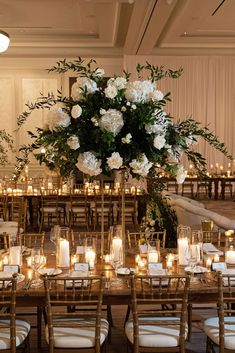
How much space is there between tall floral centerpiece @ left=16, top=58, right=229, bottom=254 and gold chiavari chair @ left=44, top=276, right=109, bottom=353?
0.72 metres

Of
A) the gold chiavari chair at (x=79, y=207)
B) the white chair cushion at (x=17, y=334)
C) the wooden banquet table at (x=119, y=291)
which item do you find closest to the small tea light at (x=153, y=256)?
the wooden banquet table at (x=119, y=291)

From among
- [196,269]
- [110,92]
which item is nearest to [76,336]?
[196,269]

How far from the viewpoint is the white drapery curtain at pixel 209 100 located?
1348 cm

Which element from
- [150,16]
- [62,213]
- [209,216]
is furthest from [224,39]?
[209,216]

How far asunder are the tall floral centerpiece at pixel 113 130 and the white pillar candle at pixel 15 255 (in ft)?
2.21

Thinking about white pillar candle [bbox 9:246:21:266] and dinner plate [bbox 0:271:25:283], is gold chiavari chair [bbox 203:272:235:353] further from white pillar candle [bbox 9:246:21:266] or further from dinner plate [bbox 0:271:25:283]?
white pillar candle [bbox 9:246:21:266]

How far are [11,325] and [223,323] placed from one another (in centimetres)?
125

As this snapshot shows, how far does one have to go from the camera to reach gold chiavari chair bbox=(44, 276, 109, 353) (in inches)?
113

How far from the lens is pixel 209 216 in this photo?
5.93 m

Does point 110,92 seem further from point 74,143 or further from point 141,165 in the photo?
point 141,165

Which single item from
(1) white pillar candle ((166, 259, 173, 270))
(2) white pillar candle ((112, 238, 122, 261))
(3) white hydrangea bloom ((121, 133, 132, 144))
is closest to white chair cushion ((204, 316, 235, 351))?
(1) white pillar candle ((166, 259, 173, 270))

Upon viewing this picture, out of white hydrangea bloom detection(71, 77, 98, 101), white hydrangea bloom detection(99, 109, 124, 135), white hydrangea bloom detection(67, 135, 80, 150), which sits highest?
white hydrangea bloom detection(71, 77, 98, 101)

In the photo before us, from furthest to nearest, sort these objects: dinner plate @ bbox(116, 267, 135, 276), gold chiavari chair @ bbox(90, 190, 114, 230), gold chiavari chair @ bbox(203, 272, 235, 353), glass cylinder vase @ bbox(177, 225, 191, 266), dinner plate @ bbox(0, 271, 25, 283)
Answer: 1. gold chiavari chair @ bbox(90, 190, 114, 230)
2. glass cylinder vase @ bbox(177, 225, 191, 266)
3. dinner plate @ bbox(116, 267, 135, 276)
4. dinner plate @ bbox(0, 271, 25, 283)
5. gold chiavari chair @ bbox(203, 272, 235, 353)

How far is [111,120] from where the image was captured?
3055 millimetres
